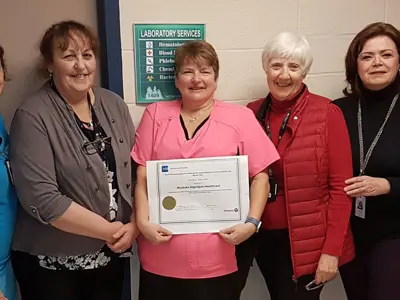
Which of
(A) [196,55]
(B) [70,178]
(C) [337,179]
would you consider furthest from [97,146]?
(C) [337,179]

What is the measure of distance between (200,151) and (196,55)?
0.36 metres

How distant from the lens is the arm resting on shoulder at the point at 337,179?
6.15ft

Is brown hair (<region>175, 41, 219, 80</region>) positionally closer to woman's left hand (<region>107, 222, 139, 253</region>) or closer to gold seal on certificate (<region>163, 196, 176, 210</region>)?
gold seal on certificate (<region>163, 196, 176, 210</region>)

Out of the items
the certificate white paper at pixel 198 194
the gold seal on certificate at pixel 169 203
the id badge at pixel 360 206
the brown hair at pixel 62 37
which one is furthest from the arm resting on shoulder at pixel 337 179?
the brown hair at pixel 62 37

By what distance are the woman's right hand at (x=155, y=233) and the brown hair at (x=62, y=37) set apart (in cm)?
67

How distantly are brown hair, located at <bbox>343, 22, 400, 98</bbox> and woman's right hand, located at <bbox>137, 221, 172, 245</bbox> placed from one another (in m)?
0.96

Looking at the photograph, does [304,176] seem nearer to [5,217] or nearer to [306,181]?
[306,181]

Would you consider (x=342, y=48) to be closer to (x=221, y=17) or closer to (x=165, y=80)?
(x=221, y=17)

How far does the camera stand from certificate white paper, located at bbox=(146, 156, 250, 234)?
1.81 metres

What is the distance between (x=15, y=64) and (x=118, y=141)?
0.56m

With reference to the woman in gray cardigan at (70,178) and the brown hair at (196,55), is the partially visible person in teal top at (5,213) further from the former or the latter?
the brown hair at (196,55)

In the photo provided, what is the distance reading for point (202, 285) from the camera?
71.6 inches

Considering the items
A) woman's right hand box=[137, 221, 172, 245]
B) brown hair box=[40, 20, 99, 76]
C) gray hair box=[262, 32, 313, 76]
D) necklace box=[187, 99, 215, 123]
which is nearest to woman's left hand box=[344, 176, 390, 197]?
gray hair box=[262, 32, 313, 76]

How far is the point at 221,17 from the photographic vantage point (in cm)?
218
